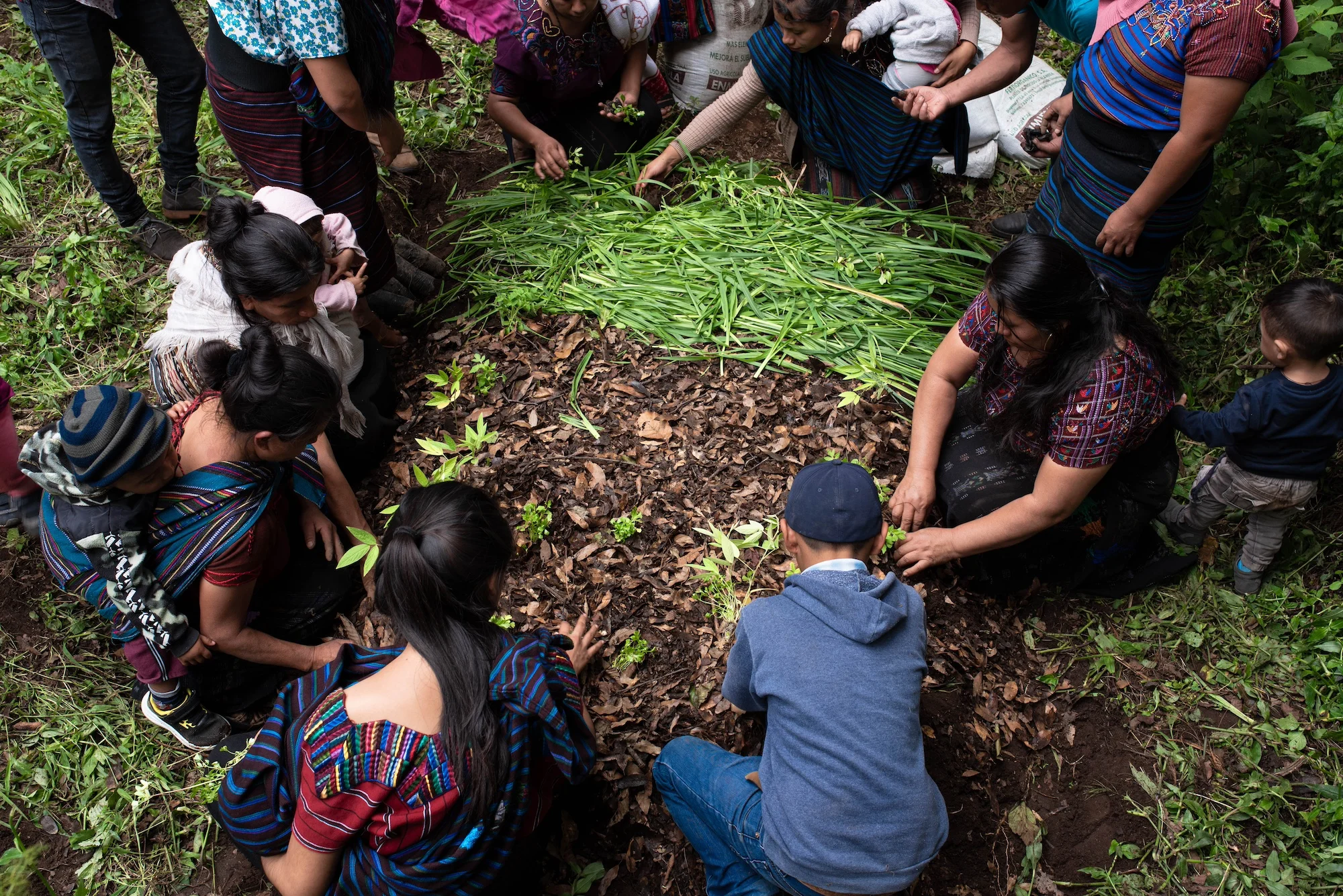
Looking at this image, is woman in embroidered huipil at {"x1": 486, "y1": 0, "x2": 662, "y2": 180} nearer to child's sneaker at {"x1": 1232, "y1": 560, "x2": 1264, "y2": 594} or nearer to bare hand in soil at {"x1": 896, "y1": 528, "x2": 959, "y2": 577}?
bare hand in soil at {"x1": 896, "y1": 528, "x2": 959, "y2": 577}

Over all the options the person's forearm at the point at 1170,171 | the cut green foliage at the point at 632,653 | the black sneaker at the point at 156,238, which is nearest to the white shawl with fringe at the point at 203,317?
the cut green foliage at the point at 632,653

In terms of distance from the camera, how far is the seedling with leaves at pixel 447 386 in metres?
2.96

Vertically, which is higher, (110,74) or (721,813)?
(110,74)

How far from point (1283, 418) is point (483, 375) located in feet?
8.02

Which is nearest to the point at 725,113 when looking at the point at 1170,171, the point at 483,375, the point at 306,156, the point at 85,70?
the point at 483,375

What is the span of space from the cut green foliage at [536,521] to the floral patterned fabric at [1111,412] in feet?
4.76

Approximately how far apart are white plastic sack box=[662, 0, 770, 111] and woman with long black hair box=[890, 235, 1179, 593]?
85.6 inches

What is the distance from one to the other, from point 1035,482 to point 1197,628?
0.85 m

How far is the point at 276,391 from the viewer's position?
2.03m

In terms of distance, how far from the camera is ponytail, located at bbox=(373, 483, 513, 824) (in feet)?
5.21

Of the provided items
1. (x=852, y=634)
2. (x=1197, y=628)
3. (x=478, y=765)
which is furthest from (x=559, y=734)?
(x=1197, y=628)

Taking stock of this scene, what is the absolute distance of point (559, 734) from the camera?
181 centimetres

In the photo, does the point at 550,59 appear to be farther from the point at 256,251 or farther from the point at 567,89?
the point at 256,251

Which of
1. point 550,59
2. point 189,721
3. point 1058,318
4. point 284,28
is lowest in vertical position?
point 189,721
